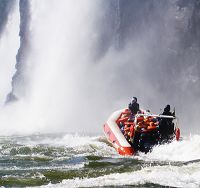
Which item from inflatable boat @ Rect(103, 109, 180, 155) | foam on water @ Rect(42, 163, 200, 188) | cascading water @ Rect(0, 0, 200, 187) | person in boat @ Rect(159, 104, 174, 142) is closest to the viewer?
foam on water @ Rect(42, 163, 200, 188)

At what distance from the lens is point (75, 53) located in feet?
213

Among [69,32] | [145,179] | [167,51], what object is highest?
[69,32]

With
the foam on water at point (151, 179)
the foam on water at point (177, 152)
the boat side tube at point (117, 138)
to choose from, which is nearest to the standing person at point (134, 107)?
the boat side tube at point (117, 138)

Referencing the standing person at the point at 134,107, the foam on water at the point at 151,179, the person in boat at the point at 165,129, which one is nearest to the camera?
the foam on water at the point at 151,179

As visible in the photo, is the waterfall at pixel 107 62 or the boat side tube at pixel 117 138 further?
the waterfall at pixel 107 62

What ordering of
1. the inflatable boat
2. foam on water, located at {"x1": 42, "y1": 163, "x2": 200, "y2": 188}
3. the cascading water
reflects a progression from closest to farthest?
1. foam on water, located at {"x1": 42, "y1": 163, "x2": 200, "y2": 188}
2. the inflatable boat
3. the cascading water

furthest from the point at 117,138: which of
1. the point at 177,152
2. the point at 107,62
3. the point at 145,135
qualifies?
the point at 107,62

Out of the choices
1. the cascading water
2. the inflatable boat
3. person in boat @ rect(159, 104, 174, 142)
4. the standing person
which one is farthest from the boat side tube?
the cascading water

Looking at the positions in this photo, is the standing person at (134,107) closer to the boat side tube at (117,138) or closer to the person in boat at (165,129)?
the boat side tube at (117,138)

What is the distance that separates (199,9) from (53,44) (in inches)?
799

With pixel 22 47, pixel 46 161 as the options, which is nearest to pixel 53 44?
pixel 22 47

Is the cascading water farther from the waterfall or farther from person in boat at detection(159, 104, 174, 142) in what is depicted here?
person in boat at detection(159, 104, 174, 142)

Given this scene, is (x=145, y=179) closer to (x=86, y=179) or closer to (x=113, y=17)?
(x=86, y=179)

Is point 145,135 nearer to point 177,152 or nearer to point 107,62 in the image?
point 177,152
